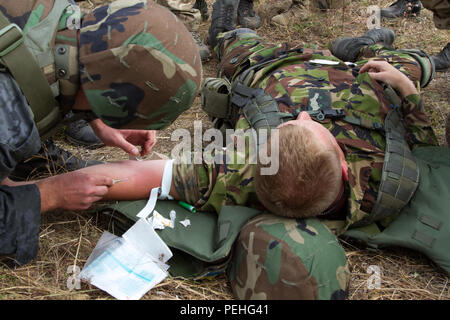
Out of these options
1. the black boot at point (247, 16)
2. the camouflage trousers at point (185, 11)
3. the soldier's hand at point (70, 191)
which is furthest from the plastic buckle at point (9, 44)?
the black boot at point (247, 16)

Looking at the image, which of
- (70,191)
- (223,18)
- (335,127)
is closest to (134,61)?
(70,191)

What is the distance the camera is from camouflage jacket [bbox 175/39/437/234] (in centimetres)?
221

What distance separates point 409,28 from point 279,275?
13.9ft

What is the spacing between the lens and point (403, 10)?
202 inches

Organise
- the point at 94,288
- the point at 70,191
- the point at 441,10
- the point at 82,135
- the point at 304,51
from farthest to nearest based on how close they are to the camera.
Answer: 1. the point at 82,135
2. the point at 304,51
3. the point at 441,10
4. the point at 70,191
5. the point at 94,288

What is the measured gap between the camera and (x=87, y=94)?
1.75m

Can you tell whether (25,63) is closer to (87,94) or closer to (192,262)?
(87,94)

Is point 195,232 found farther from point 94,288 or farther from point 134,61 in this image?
point 134,61

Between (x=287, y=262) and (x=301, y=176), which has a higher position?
(x=301, y=176)

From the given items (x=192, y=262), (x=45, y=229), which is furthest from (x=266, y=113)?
(x=45, y=229)

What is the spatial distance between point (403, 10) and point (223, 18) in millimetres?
2499

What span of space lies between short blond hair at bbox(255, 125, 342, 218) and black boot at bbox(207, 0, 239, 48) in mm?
2607

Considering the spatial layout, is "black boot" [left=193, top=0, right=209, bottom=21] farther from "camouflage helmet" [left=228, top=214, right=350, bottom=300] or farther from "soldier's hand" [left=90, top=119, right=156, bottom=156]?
"camouflage helmet" [left=228, top=214, right=350, bottom=300]

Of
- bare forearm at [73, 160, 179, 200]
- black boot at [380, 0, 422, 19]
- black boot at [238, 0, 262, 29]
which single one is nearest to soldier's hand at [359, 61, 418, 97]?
bare forearm at [73, 160, 179, 200]
